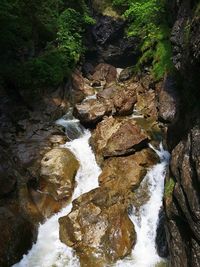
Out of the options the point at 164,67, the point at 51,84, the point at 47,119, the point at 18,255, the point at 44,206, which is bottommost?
the point at 18,255

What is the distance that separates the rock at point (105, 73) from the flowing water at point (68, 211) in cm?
1009

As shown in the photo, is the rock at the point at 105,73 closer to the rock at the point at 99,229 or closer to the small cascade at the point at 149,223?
the small cascade at the point at 149,223

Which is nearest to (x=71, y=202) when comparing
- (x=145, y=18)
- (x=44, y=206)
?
(x=44, y=206)

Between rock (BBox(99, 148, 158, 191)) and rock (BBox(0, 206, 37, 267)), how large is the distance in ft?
12.7

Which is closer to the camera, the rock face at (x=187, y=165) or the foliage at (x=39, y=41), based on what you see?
the rock face at (x=187, y=165)

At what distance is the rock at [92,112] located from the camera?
18547mm

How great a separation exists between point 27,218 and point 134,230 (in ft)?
13.6

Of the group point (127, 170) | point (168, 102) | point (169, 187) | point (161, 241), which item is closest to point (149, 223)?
point (161, 241)

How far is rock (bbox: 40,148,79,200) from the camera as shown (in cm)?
1422

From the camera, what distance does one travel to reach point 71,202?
1412 centimetres

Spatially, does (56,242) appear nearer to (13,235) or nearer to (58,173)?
(13,235)

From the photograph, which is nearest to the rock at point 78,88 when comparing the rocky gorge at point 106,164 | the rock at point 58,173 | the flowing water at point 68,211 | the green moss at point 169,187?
the rocky gorge at point 106,164

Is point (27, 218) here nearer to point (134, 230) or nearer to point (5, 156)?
point (5, 156)

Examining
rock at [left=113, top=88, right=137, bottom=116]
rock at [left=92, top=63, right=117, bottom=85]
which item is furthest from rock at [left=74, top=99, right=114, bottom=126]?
rock at [left=92, top=63, right=117, bottom=85]
